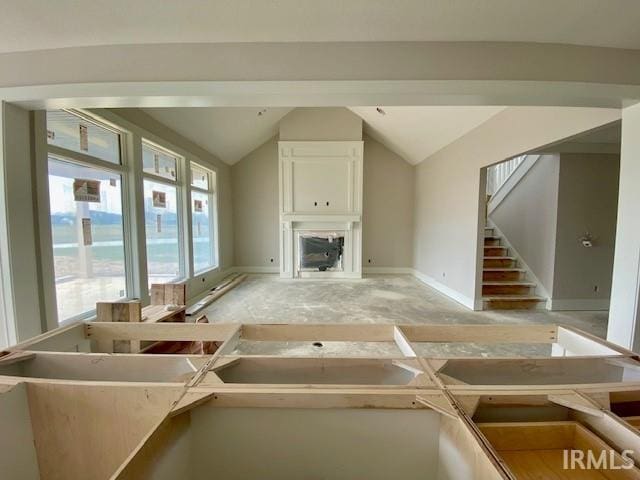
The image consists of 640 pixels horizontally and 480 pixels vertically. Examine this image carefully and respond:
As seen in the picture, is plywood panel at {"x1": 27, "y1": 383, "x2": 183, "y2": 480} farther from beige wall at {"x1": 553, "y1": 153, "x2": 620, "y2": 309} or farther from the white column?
beige wall at {"x1": 553, "y1": 153, "x2": 620, "y2": 309}

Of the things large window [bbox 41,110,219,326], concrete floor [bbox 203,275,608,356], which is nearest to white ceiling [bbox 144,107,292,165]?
large window [bbox 41,110,219,326]

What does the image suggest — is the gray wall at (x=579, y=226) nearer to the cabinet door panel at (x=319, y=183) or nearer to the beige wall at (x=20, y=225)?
the cabinet door panel at (x=319, y=183)

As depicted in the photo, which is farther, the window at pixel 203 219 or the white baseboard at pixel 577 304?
the window at pixel 203 219

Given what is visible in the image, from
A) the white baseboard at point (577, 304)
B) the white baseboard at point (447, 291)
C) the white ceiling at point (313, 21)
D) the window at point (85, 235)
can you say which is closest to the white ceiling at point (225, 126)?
the window at point (85, 235)

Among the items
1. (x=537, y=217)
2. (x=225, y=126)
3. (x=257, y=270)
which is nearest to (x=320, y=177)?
(x=225, y=126)

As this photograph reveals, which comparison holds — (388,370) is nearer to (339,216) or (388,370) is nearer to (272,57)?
(272,57)

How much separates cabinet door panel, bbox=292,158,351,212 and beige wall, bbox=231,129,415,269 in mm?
891

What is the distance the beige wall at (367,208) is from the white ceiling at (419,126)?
492 millimetres

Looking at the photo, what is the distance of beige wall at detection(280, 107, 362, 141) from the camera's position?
227 inches

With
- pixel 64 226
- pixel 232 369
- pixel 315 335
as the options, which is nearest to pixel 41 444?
pixel 232 369

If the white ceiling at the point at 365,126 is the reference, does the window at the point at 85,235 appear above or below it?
below

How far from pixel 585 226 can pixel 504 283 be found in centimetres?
131

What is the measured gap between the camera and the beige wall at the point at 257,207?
253 inches

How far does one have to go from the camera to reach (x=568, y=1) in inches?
48.6
